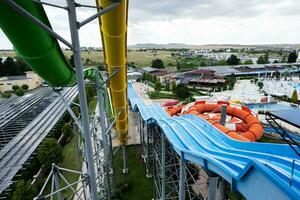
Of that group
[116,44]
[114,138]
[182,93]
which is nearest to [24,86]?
[182,93]

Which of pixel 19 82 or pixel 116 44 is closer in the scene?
pixel 116 44

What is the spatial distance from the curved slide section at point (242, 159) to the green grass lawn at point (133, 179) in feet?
16.8

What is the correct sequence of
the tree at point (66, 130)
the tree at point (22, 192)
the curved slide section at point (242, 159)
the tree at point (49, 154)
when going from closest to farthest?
the curved slide section at point (242, 159) < the tree at point (22, 192) < the tree at point (49, 154) < the tree at point (66, 130)

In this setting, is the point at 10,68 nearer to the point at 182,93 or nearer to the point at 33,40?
the point at 182,93

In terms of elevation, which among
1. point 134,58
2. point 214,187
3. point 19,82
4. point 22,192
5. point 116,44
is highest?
point 116,44

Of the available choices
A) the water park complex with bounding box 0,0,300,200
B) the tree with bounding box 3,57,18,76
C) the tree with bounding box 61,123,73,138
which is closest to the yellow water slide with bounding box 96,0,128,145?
the water park complex with bounding box 0,0,300,200

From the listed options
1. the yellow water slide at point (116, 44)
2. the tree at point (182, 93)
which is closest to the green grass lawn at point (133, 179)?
the yellow water slide at point (116, 44)

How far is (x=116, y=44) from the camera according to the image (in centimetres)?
A: 827

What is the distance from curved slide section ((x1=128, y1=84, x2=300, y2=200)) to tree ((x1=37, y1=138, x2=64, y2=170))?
832 centimetres

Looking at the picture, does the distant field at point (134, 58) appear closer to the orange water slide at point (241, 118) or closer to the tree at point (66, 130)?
the tree at point (66, 130)

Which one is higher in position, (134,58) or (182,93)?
(134,58)

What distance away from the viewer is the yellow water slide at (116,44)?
22.4 ft

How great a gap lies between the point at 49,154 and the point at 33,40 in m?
12.3

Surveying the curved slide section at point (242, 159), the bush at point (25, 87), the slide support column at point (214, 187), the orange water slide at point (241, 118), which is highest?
the curved slide section at point (242, 159)
